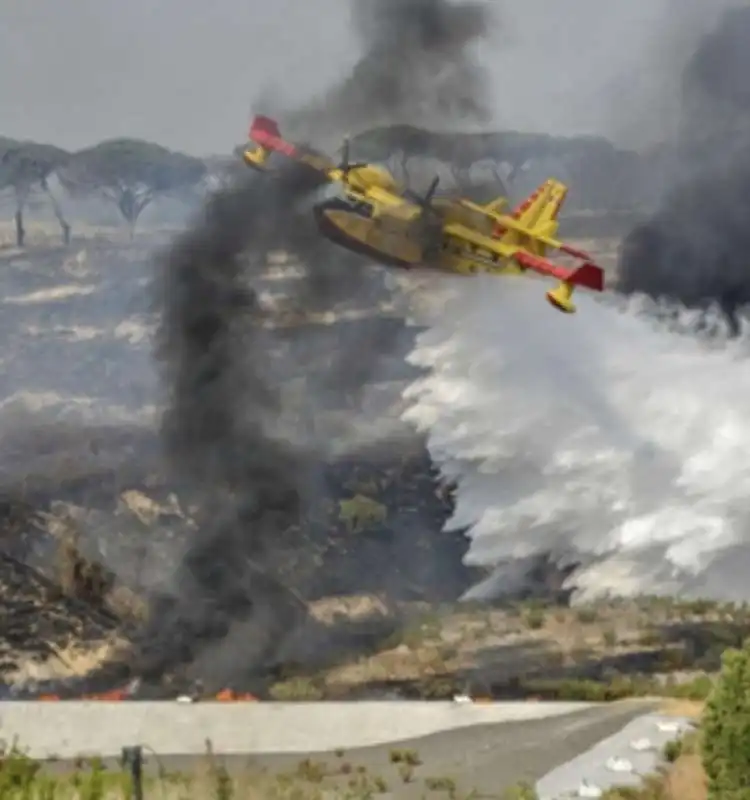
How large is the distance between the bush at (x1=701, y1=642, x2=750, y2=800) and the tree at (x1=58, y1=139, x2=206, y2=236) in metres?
3.08

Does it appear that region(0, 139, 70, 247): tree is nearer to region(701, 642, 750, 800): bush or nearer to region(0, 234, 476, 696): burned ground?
region(0, 234, 476, 696): burned ground

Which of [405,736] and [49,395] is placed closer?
[405,736]

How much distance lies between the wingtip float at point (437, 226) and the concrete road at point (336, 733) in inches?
69.0

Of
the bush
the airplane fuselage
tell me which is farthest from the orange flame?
the bush

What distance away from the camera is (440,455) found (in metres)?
5.84

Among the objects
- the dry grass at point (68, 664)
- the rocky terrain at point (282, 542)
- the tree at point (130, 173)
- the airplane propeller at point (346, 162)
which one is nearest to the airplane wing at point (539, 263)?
the rocky terrain at point (282, 542)

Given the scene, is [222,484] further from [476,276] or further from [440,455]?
[476,276]

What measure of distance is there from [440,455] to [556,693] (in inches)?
44.5

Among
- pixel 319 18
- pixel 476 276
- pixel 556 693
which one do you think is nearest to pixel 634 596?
pixel 556 693

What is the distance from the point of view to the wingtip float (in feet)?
18.8

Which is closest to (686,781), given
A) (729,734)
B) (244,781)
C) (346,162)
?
(729,734)

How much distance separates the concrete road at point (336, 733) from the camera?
539cm

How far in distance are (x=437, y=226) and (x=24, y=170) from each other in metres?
1.88

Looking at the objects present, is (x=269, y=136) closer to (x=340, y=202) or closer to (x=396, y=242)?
(x=340, y=202)
